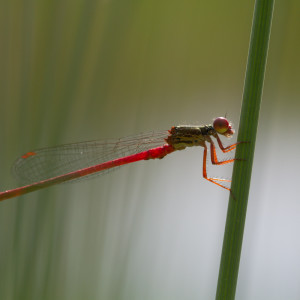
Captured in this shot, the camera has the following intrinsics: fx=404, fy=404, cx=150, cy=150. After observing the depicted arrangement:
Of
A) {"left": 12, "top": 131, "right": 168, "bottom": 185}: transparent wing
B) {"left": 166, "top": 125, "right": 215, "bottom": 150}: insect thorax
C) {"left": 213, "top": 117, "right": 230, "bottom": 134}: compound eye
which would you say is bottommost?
{"left": 12, "top": 131, "right": 168, "bottom": 185}: transparent wing

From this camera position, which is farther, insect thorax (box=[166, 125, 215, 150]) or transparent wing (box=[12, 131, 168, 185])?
insect thorax (box=[166, 125, 215, 150])

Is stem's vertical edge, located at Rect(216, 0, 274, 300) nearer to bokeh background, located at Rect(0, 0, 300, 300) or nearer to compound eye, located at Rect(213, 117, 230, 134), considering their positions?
bokeh background, located at Rect(0, 0, 300, 300)

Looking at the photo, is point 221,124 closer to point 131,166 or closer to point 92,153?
point 131,166

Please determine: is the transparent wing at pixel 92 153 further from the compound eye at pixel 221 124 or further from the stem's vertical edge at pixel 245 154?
the stem's vertical edge at pixel 245 154

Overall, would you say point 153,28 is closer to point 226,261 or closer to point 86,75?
point 86,75

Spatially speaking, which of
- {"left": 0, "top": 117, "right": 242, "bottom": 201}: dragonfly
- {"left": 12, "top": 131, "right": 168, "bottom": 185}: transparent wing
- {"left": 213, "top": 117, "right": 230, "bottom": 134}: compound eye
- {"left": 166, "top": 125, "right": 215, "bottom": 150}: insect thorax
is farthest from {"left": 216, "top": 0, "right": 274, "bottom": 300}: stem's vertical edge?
{"left": 12, "top": 131, "right": 168, "bottom": 185}: transparent wing

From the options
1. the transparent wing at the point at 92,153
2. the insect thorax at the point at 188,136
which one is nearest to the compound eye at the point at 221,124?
the insect thorax at the point at 188,136
